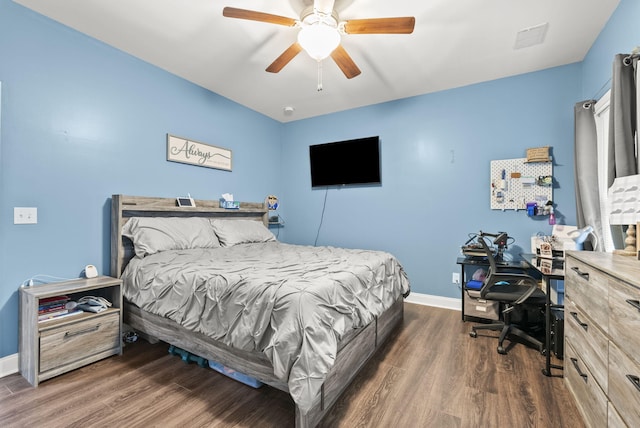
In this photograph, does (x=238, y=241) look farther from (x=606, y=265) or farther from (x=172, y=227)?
(x=606, y=265)

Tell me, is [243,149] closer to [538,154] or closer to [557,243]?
[538,154]

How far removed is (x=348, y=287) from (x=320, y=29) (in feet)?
6.02

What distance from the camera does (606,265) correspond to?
1.32 metres

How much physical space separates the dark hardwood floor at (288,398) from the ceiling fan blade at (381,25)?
246 cm

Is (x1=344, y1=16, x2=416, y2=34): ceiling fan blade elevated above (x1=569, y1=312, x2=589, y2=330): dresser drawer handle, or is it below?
above

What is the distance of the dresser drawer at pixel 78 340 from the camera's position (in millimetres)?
1922

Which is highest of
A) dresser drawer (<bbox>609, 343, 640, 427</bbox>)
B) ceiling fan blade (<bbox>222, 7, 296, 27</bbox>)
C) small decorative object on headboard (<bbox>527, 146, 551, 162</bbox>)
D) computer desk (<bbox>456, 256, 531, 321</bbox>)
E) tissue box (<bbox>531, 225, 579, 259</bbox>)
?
ceiling fan blade (<bbox>222, 7, 296, 27</bbox>)

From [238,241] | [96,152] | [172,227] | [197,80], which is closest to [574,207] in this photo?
[238,241]

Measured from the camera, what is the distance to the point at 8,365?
201cm

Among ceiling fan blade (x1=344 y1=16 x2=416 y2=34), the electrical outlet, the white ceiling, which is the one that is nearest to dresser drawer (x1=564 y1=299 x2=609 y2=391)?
ceiling fan blade (x1=344 y1=16 x2=416 y2=34)

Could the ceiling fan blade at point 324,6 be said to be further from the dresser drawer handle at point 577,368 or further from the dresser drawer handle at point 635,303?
the dresser drawer handle at point 577,368

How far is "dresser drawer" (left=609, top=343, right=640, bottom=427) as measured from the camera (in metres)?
1.02

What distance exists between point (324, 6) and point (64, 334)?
3.00m

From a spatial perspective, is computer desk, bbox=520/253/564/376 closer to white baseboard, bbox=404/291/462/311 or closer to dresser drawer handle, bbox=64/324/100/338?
white baseboard, bbox=404/291/462/311
